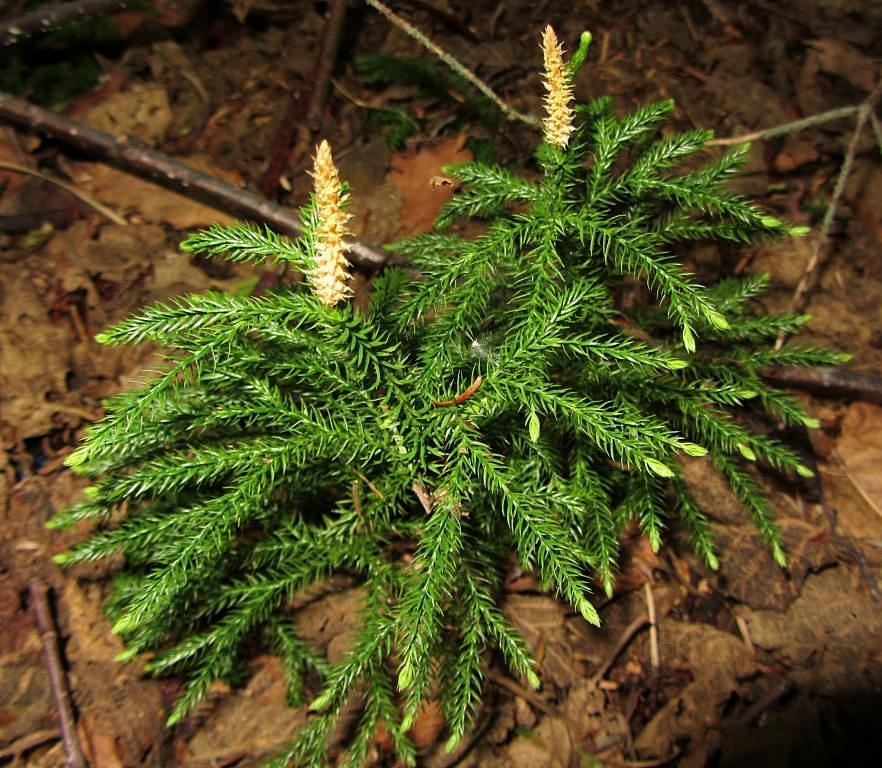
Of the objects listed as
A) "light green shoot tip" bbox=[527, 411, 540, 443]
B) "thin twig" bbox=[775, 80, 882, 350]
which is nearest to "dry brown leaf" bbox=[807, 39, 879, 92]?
"thin twig" bbox=[775, 80, 882, 350]

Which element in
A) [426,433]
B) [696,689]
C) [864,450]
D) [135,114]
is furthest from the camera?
[135,114]

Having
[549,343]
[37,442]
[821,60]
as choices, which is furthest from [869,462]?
[37,442]

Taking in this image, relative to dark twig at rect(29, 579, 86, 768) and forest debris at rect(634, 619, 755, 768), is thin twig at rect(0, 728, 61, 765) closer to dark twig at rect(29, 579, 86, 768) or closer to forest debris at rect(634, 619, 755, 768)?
dark twig at rect(29, 579, 86, 768)

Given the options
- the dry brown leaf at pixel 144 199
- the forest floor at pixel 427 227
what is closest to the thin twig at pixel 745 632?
the forest floor at pixel 427 227

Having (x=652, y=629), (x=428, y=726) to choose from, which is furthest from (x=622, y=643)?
(x=428, y=726)

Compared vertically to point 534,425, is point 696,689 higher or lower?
lower

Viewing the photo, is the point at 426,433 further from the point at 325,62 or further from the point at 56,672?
the point at 325,62

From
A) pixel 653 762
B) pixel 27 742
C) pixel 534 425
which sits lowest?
pixel 27 742

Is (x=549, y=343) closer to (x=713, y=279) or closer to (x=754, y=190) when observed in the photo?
(x=713, y=279)
